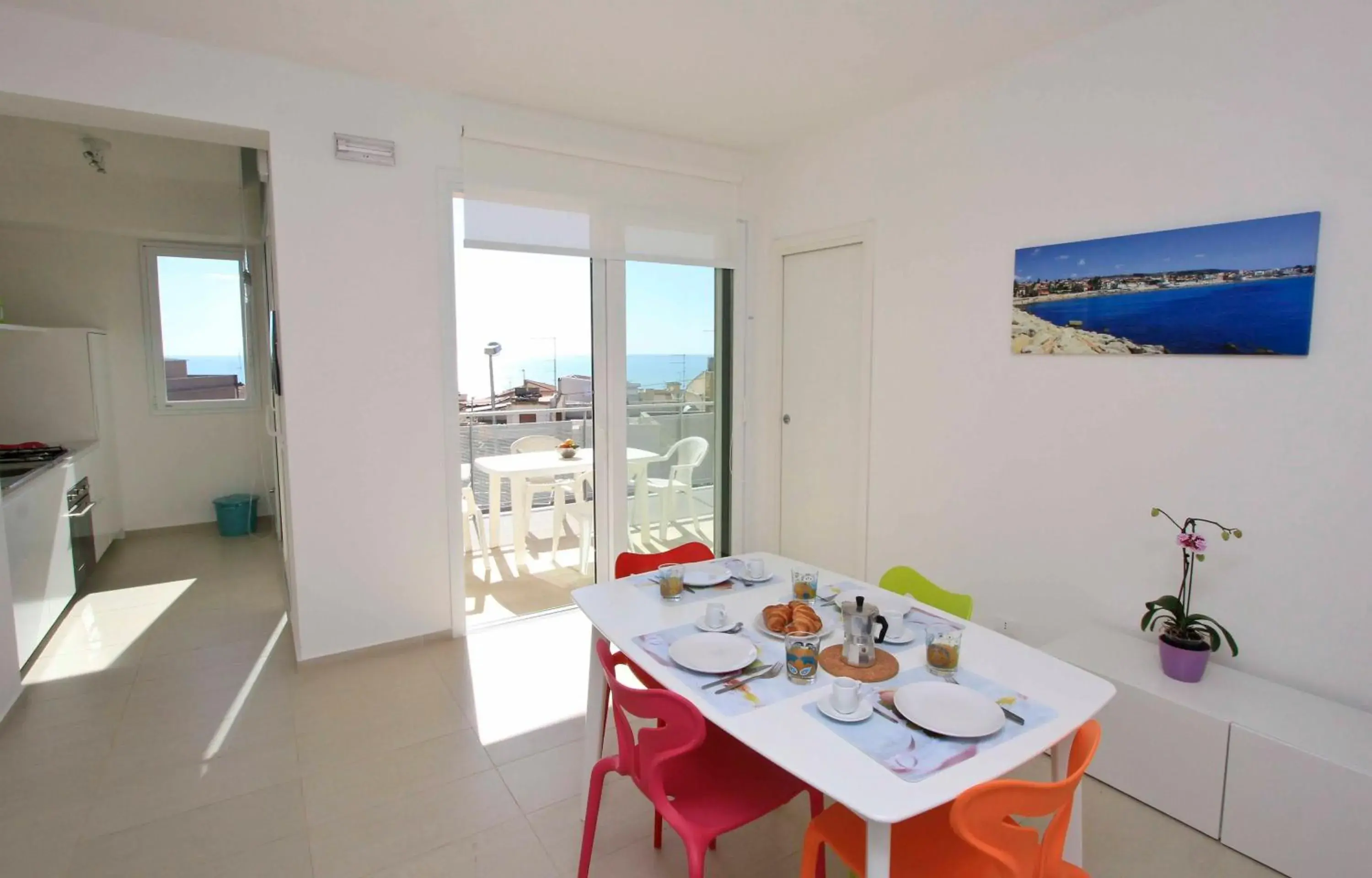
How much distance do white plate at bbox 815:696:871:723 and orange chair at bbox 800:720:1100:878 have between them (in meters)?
0.22

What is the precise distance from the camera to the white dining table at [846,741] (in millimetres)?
1185

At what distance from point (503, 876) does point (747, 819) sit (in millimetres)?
820

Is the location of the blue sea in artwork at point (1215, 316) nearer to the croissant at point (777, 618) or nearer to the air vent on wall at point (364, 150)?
the croissant at point (777, 618)

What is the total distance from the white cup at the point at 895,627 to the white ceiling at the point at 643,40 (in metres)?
2.10

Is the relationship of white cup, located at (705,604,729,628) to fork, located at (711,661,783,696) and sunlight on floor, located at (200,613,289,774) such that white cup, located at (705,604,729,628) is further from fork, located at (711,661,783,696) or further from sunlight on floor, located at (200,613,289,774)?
sunlight on floor, located at (200,613,289,774)

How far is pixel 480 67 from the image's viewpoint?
295 centimetres

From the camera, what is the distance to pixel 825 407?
4.00 metres

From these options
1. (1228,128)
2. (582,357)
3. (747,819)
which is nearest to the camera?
(747,819)

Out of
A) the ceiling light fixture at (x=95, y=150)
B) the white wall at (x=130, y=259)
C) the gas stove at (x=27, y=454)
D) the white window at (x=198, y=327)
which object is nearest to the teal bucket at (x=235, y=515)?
the white wall at (x=130, y=259)

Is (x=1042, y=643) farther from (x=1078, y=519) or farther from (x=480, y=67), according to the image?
(x=480, y=67)

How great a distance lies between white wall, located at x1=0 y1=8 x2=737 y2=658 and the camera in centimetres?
287

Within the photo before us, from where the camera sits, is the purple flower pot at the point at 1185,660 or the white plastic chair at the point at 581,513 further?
the white plastic chair at the point at 581,513

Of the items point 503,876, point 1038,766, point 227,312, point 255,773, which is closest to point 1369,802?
point 1038,766

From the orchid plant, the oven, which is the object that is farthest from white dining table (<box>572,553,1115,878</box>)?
the oven
